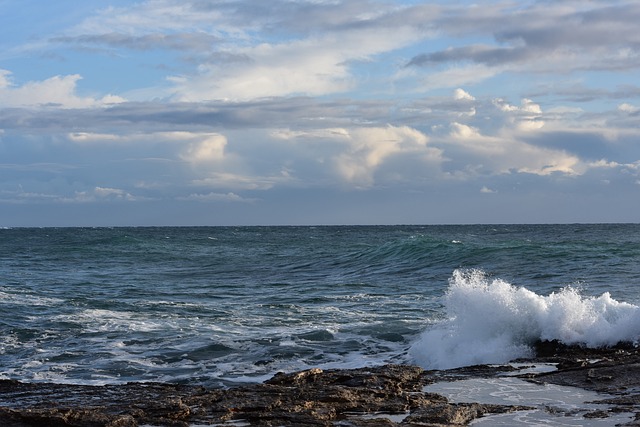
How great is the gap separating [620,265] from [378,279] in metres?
7.82

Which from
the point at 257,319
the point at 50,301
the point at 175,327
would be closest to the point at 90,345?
the point at 175,327

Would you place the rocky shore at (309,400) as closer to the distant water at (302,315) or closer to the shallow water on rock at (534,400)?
the shallow water on rock at (534,400)

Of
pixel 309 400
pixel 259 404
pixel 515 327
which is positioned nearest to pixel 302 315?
pixel 515 327

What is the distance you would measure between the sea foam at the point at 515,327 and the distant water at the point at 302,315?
0.07 ft

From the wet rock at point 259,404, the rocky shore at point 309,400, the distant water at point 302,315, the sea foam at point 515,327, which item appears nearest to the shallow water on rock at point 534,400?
the rocky shore at point 309,400

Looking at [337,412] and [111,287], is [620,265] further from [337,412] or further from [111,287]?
[337,412]

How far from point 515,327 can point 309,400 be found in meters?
5.36

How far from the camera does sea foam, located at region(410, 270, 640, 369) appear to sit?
12.0m

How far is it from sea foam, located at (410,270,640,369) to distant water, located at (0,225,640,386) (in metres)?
0.02

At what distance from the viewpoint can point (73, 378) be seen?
11398 mm

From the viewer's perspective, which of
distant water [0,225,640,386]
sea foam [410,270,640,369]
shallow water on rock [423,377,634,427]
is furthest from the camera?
distant water [0,225,640,386]

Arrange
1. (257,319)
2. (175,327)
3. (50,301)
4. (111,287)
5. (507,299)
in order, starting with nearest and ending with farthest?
(507,299)
(175,327)
(257,319)
(50,301)
(111,287)

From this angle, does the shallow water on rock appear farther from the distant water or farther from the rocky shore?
the distant water

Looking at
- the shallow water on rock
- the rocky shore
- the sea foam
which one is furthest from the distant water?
the shallow water on rock
